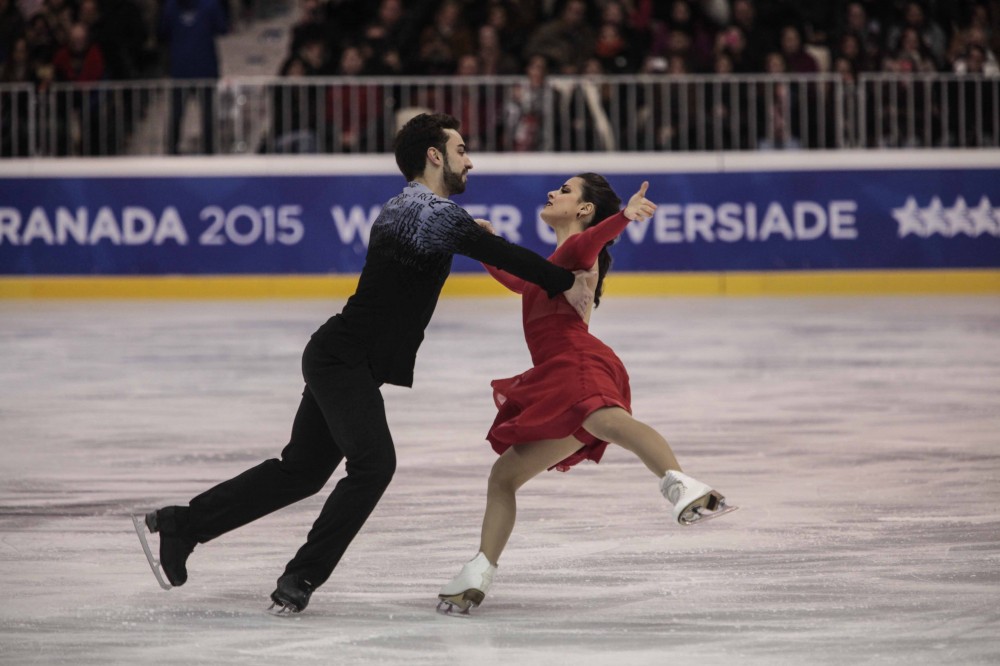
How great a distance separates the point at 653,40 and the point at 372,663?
41.9 ft

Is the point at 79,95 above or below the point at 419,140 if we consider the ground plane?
below

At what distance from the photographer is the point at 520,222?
624 inches

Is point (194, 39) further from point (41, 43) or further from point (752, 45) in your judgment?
point (752, 45)

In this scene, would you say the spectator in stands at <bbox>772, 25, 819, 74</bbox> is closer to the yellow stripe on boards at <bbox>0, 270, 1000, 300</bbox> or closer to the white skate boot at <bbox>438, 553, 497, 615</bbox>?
the yellow stripe on boards at <bbox>0, 270, 1000, 300</bbox>

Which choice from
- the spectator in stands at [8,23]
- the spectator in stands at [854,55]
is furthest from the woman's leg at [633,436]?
the spectator in stands at [8,23]

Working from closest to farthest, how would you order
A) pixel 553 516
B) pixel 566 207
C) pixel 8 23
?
pixel 566 207, pixel 553 516, pixel 8 23

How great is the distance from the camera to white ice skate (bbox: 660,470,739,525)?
447 centimetres

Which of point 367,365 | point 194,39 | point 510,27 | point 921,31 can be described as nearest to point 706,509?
point 367,365

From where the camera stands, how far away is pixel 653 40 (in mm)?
16281

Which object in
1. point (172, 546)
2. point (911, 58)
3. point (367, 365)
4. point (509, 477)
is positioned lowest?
point (911, 58)

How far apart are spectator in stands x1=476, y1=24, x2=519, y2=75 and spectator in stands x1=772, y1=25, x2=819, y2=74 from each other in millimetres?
2518

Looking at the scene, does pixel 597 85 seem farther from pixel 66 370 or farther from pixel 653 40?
pixel 66 370

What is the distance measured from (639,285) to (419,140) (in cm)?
1138

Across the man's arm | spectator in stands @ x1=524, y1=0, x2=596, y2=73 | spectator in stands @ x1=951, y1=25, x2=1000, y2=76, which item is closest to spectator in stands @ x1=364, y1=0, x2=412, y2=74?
spectator in stands @ x1=524, y1=0, x2=596, y2=73
